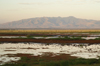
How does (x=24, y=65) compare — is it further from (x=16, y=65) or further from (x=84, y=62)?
(x=84, y=62)

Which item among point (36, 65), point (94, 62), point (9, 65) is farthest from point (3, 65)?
point (94, 62)

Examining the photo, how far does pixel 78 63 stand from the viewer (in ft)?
38.8

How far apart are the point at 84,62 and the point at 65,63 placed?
150 cm

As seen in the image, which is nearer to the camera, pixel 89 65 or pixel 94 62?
pixel 89 65

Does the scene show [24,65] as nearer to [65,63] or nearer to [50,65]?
[50,65]

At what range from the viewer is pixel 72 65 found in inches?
444

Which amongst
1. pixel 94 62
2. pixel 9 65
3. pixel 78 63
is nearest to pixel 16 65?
pixel 9 65

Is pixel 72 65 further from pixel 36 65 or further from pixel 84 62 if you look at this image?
pixel 36 65

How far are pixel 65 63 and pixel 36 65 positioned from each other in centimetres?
183

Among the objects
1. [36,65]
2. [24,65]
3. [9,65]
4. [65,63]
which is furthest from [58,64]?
[9,65]

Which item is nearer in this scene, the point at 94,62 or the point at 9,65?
the point at 9,65

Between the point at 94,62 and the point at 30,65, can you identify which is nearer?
the point at 30,65

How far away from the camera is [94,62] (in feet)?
39.9

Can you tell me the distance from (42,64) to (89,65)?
297 cm
